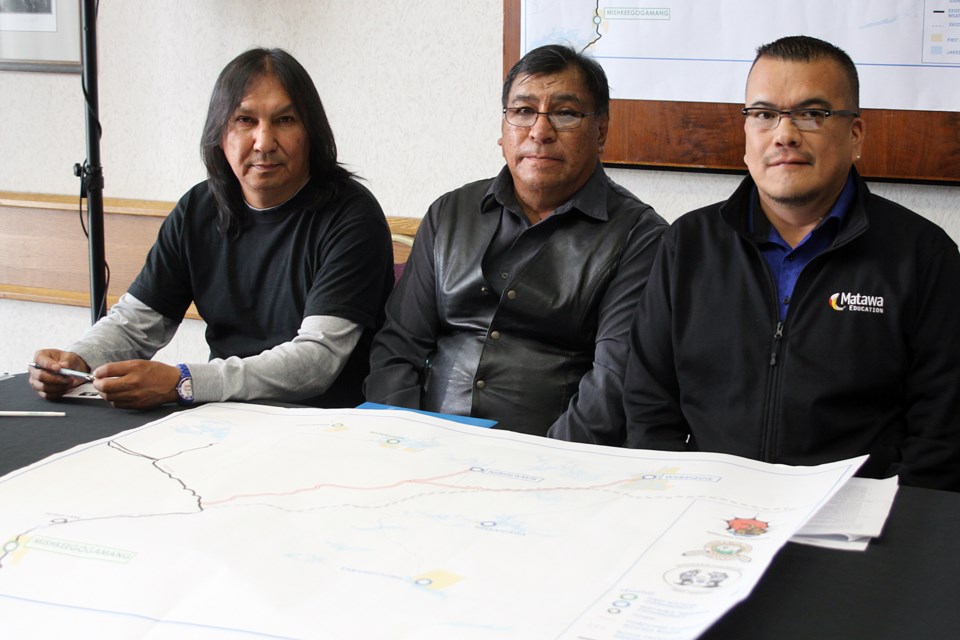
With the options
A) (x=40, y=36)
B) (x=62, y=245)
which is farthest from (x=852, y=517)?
(x=40, y=36)

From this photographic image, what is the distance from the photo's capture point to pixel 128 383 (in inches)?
54.4

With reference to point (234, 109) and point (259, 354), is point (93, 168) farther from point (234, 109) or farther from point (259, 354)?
point (259, 354)

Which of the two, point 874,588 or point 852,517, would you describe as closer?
point 874,588

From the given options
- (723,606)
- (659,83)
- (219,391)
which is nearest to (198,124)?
(659,83)

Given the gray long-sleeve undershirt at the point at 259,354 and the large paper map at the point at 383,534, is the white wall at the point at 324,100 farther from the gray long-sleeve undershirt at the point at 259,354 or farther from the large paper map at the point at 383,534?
the large paper map at the point at 383,534

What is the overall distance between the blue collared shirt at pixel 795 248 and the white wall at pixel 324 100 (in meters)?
0.91

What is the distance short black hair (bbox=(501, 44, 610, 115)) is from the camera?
1.90 meters

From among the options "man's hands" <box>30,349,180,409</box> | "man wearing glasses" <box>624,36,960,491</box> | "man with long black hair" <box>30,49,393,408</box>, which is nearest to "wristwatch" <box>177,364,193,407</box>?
"man's hands" <box>30,349,180,409</box>

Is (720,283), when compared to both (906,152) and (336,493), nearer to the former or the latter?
(336,493)

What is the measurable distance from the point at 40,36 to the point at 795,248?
8.96ft

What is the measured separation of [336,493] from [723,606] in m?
0.42

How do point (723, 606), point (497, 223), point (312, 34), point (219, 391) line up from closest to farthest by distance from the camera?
point (723, 606), point (219, 391), point (497, 223), point (312, 34)

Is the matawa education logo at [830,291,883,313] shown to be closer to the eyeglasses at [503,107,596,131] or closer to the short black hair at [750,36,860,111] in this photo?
the short black hair at [750,36,860,111]

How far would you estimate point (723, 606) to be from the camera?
0.73 metres
